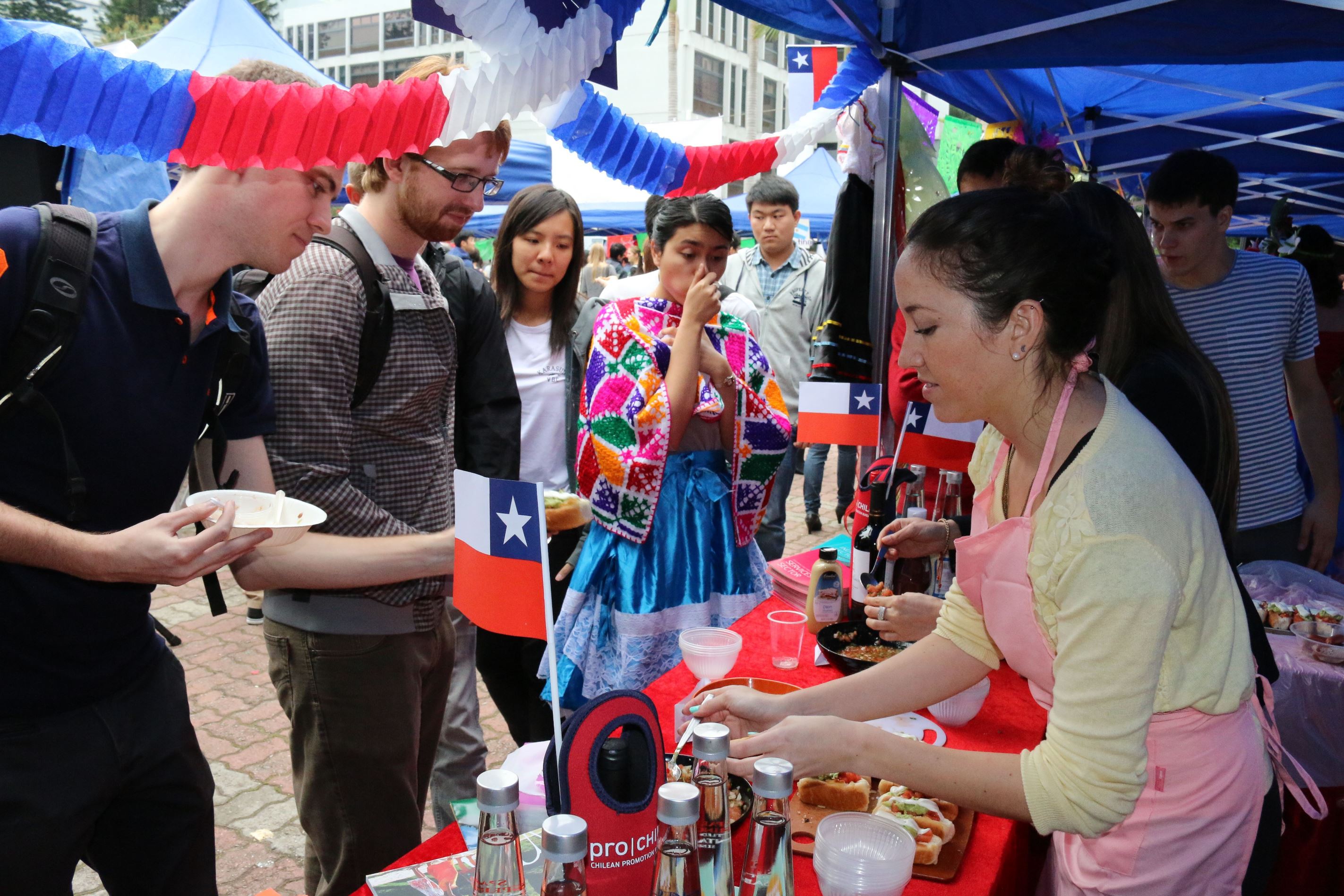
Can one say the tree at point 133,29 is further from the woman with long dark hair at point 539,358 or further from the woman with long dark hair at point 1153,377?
the woman with long dark hair at point 1153,377

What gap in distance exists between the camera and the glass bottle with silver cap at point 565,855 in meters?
0.86

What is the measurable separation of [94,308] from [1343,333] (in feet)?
16.0

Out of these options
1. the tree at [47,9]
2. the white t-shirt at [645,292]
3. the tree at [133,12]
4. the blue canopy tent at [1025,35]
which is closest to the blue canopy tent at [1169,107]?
the blue canopy tent at [1025,35]

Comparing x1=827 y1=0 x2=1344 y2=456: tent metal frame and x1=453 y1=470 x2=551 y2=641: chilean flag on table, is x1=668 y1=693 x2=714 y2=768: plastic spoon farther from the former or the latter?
x1=827 y1=0 x2=1344 y2=456: tent metal frame

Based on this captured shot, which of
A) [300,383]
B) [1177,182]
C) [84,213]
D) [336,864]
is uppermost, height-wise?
[1177,182]

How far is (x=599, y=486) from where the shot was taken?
269 centimetres

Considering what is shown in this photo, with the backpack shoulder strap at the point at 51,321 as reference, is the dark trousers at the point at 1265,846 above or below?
below

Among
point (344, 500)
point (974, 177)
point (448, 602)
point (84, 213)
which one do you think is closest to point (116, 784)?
point (344, 500)

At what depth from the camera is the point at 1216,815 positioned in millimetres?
1355

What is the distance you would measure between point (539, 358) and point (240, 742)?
2.03 m

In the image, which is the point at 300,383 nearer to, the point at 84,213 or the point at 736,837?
the point at 84,213

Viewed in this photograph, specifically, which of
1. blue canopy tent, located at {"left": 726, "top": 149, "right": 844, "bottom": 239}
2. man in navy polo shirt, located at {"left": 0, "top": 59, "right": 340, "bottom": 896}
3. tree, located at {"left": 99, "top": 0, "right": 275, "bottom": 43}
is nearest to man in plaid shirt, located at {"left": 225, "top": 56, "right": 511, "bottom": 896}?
man in navy polo shirt, located at {"left": 0, "top": 59, "right": 340, "bottom": 896}

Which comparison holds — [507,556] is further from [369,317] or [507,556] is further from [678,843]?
[369,317]

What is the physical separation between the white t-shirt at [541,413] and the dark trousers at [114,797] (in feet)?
5.65
